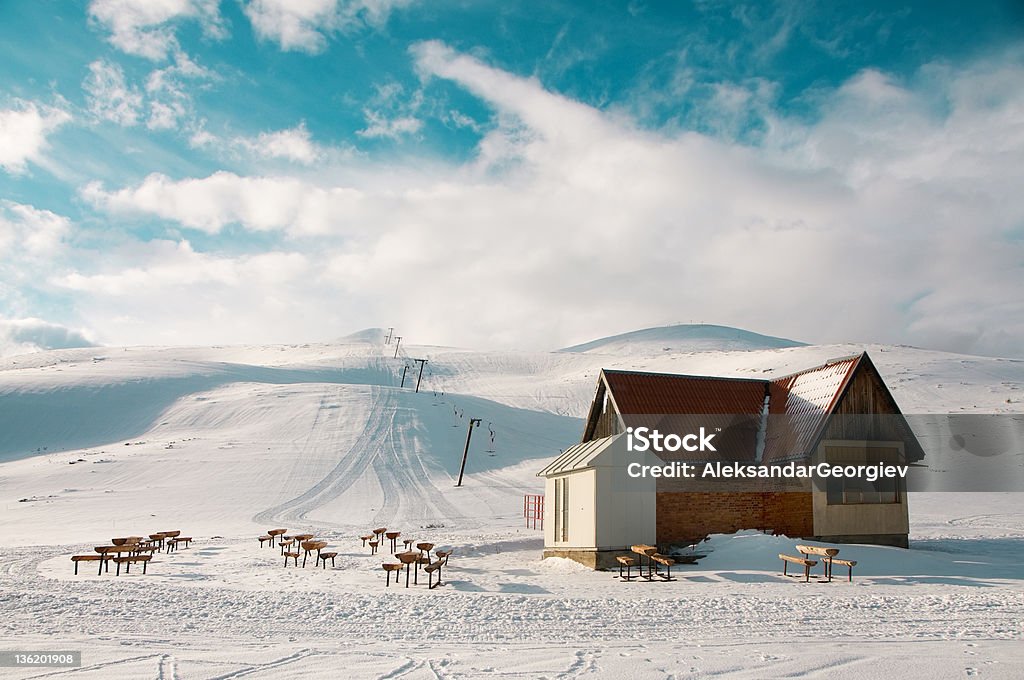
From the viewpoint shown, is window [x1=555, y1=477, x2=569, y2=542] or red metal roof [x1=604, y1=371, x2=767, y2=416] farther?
red metal roof [x1=604, y1=371, x2=767, y2=416]

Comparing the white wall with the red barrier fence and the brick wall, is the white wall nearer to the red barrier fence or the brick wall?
the brick wall

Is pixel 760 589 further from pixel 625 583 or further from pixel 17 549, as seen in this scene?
pixel 17 549

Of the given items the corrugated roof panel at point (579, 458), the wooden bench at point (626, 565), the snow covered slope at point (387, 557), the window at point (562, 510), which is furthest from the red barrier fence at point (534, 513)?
the wooden bench at point (626, 565)

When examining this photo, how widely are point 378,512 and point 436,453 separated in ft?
53.3

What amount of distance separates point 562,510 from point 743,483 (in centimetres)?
537

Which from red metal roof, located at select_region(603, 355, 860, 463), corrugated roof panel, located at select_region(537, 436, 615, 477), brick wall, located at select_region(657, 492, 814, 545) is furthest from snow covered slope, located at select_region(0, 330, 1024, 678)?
red metal roof, located at select_region(603, 355, 860, 463)

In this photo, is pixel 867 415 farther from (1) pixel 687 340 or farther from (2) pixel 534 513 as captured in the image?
(1) pixel 687 340

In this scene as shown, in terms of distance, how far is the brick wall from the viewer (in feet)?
68.8

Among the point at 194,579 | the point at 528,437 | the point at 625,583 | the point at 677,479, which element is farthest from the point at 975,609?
the point at 528,437

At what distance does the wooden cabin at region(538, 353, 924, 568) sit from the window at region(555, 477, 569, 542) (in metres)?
0.03

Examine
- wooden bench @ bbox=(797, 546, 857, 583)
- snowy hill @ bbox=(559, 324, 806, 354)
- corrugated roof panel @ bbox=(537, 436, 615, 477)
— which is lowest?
wooden bench @ bbox=(797, 546, 857, 583)

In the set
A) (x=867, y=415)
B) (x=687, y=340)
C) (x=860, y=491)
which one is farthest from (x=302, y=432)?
(x=687, y=340)

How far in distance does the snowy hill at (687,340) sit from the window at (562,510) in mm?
115204

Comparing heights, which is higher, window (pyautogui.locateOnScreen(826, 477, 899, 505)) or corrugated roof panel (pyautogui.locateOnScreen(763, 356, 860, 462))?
corrugated roof panel (pyautogui.locateOnScreen(763, 356, 860, 462))
